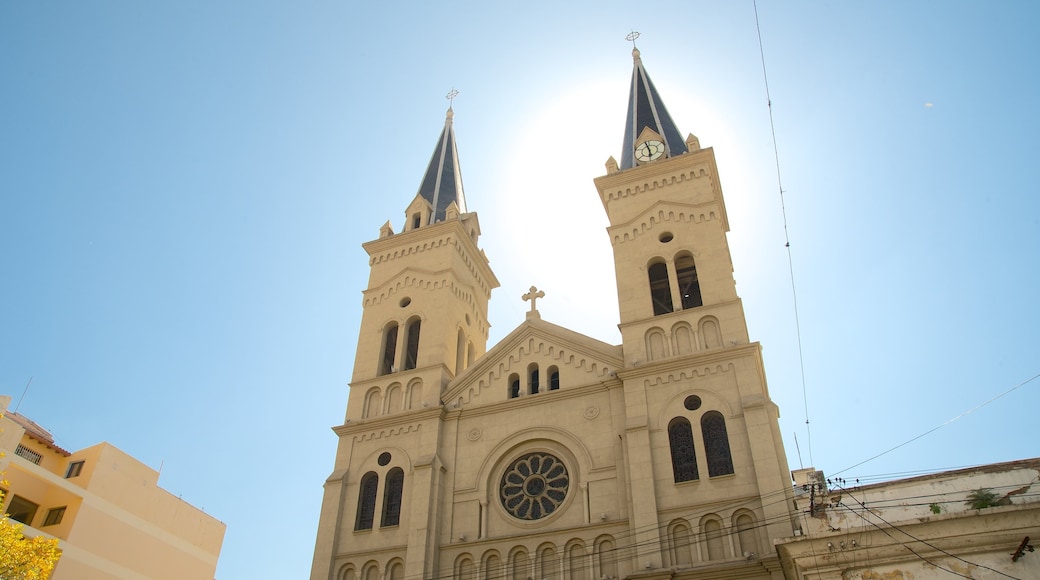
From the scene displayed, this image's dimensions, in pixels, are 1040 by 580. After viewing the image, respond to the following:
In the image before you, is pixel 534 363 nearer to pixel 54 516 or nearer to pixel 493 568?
pixel 493 568

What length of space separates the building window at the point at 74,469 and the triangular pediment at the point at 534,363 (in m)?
17.8

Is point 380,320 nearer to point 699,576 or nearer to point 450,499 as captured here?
point 450,499

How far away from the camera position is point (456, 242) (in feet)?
106

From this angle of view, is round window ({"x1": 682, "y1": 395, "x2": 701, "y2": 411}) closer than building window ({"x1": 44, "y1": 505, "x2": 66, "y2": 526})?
Yes

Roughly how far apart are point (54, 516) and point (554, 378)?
72.1 ft

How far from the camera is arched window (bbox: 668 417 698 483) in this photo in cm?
2223

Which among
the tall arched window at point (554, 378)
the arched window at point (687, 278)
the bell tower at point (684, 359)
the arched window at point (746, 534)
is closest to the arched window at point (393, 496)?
the tall arched window at point (554, 378)

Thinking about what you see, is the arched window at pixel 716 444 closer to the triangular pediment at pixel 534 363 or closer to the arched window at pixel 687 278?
the triangular pediment at pixel 534 363

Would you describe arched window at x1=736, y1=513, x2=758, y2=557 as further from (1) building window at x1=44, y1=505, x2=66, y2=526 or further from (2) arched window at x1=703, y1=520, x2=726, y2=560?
(1) building window at x1=44, y1=505, x2=66, y2=526

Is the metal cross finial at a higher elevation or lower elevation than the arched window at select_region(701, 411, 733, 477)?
higher

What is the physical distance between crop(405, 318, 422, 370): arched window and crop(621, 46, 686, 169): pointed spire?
11.2 meters

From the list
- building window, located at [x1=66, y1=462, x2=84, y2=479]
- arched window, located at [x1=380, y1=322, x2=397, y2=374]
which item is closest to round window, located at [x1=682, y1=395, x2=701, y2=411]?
arched window, located at [x1=380, y1=322, x2=397, y2=374]

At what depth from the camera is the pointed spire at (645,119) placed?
107 feet

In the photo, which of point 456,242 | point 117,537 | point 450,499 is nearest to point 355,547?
point 450,499
